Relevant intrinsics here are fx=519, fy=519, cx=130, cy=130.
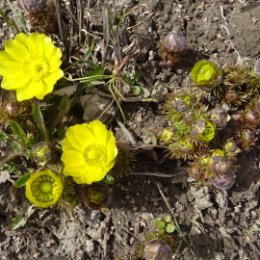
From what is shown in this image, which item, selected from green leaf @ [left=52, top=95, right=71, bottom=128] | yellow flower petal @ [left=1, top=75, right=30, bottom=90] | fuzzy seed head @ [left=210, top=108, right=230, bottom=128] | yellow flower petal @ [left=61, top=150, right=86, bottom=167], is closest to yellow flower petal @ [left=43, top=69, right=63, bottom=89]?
yellow flower petal @ [left=1, top=75, right=30, bottom=90]

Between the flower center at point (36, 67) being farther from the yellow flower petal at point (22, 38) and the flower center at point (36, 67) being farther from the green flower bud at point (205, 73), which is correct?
the green flower bud at point (205, 73)

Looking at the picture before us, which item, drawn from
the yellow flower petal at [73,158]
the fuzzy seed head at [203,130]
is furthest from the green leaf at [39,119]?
the fuzzy seed head at [203,130]

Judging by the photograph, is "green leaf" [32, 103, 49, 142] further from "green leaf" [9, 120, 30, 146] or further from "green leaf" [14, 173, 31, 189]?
"green leaf" [14, 173, 31, 189]

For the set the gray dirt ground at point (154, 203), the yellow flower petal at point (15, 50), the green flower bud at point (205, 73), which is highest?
the yellow flower petal at point (15, 50)

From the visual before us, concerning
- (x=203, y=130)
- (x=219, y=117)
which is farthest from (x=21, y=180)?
(x=219, y=117)

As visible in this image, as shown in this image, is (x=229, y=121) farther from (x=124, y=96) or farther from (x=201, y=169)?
(x=124, y=96)
